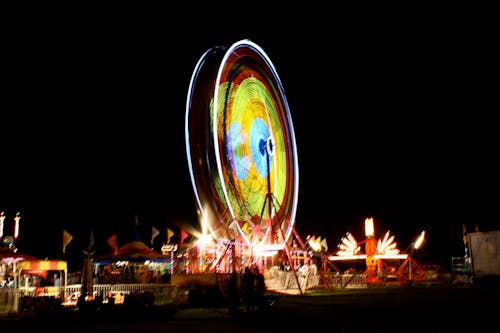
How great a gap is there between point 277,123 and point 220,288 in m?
16.6

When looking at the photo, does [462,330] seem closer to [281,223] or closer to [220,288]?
[220,288]

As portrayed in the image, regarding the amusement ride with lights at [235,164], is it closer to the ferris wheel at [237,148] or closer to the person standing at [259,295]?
the ferris wheel at [237,148]

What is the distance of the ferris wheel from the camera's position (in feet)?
78.9

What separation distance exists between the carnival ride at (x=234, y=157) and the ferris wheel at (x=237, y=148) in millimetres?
45

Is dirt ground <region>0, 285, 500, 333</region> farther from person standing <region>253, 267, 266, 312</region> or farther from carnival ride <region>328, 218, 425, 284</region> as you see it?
carnival ride <region>328, 218, 425, 284</region>

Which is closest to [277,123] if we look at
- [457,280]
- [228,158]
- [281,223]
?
[281,223]

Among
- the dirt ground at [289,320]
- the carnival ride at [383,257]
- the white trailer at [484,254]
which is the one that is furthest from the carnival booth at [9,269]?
the white trailer at [484,254]

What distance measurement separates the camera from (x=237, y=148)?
26.6 meters

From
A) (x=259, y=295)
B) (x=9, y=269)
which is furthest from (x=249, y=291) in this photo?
(x=9, y=269)

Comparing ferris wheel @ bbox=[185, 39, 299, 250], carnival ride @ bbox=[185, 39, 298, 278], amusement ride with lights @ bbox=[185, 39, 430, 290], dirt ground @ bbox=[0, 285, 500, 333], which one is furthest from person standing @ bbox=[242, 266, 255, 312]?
ferris wheel @ bbox=[185, 39, 299, 250]

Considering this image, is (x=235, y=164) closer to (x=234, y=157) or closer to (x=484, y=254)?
(x=234, y=157)

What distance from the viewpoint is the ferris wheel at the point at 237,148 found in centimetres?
2406

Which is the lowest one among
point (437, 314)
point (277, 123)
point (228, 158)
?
point (437, 314)

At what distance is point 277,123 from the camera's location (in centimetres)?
3359
